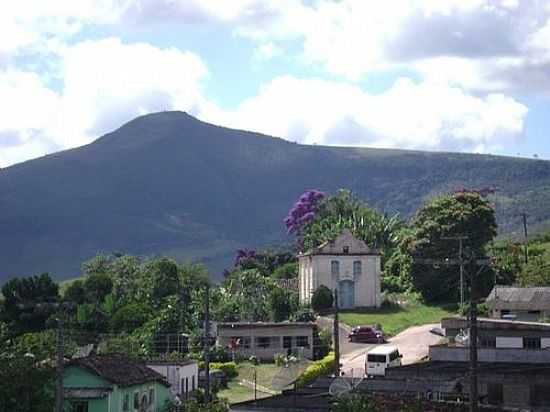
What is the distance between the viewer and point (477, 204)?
83.2 meters

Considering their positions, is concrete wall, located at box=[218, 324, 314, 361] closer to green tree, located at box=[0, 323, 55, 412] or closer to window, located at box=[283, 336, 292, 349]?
window, located at box=[283, 336, 292, 349]

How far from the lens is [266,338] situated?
71312mm

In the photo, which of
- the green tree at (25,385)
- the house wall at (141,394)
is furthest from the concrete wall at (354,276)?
the green tree at (25,385)

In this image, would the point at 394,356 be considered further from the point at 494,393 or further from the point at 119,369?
the point at 119,369

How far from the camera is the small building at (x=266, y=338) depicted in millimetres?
70625

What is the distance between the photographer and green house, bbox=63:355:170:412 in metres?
44.6

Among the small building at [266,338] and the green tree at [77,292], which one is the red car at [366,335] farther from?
the green tree at [77,292]

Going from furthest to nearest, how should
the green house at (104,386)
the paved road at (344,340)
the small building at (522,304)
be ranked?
the paved road at (344,340), the small building at (522,304), the green house at (104,386)

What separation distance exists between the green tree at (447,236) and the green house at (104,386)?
3439 cm

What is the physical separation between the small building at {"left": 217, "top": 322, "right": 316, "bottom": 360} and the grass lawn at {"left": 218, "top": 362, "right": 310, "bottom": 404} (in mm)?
2481

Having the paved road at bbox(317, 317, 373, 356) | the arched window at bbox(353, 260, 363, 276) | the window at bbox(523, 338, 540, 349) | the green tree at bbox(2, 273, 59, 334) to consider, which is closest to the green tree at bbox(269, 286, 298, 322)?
the paved road at bbox(317, 317, 373, 356)

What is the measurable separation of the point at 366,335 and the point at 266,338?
6.18 meters

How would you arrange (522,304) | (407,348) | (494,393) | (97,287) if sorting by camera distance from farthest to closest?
(97,287), (407,348), (522,304), (494,393)

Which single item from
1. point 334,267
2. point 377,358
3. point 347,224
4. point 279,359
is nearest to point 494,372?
point 377,358
